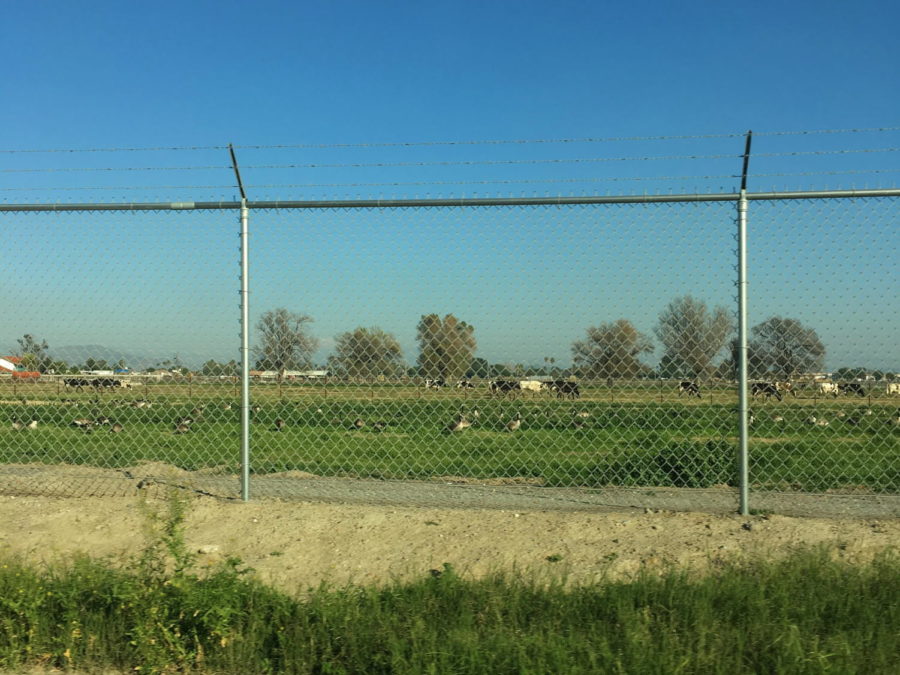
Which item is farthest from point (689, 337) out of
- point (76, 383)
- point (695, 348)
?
point (76, 383)

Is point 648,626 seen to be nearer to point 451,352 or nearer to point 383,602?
point 383,602

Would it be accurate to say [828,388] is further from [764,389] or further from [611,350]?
[611,350]

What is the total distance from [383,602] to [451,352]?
2.15m

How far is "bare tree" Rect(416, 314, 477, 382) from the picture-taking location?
585 cm

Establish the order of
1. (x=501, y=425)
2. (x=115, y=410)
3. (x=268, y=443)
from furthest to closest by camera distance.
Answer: (x=268, y=443) < (x=115, y=410) < (x=501, y=425)

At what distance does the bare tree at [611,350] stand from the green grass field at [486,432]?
0.21 m

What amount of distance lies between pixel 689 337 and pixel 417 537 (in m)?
2.56

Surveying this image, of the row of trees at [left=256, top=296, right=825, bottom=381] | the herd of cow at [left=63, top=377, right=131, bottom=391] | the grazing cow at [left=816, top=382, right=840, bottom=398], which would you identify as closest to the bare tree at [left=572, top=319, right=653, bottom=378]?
the row of trees at [left=256, top=296, right=825, bottom=381]

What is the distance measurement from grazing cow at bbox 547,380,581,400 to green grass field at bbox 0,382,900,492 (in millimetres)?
91

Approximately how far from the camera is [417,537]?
17.9 ft

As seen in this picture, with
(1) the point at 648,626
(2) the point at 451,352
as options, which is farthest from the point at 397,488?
(1) the point at 648,626

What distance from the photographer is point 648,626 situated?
3930 mm

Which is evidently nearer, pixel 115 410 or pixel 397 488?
pixel 397 488

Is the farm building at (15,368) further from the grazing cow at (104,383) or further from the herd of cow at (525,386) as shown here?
the herd of cow at (525,386)
